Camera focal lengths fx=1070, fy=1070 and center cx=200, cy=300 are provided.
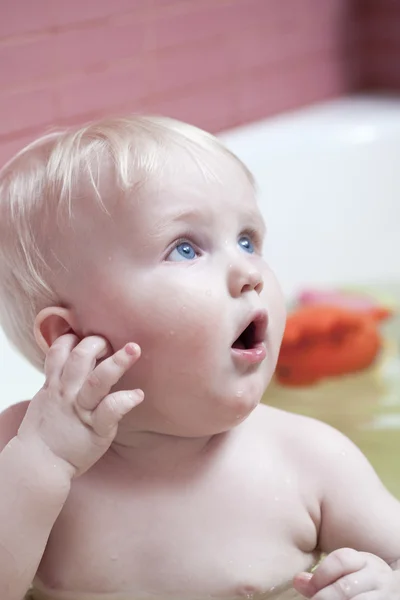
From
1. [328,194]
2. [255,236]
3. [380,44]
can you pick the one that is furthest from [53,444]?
[380,44]

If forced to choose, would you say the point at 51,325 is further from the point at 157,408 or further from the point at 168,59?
the point at 168,59

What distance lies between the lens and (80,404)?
2.73 ft

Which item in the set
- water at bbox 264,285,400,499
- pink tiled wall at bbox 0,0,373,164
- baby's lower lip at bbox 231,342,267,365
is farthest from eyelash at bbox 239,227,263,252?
pink tiled wall at bbox 0,0,373,164

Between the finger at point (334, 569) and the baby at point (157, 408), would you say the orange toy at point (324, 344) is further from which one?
the finger at point (334, 569)

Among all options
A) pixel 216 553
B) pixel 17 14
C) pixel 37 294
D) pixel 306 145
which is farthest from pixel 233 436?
pixel 306 145

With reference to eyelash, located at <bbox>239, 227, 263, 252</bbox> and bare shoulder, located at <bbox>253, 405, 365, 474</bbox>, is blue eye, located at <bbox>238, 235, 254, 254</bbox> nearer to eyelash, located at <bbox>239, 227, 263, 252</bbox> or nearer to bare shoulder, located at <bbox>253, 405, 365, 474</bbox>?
eyelash, located at <bbox>239, 227, 263, 252</bbox>

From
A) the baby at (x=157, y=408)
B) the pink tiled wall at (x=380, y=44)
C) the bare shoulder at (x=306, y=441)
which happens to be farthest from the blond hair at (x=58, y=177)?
the pink tiled wall at (x=380, y=44)

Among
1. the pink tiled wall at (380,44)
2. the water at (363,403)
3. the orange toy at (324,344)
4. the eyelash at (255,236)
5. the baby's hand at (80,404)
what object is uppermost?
the eyelash at (255,236)

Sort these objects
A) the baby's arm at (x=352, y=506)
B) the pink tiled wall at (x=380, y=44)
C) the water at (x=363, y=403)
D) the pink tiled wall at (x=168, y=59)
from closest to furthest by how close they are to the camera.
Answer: the baby's arm at (x=352, y=506) → the water at (x=363, y=403) → the pink tiled wall at (x=168, y=59) → the pink tiled wall at (x=380, y=44)

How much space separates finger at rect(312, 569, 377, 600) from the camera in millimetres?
810

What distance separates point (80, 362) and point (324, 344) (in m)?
0.72

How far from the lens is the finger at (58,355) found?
0.85m

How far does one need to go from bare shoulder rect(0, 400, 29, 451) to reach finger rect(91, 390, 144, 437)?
145 mm

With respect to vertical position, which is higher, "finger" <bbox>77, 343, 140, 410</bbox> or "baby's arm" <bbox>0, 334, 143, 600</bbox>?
"finger" <bbox>77, 343, 140, 410</bbox>
